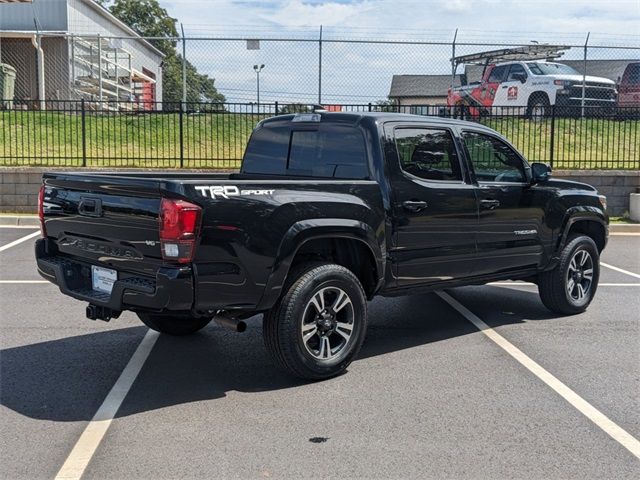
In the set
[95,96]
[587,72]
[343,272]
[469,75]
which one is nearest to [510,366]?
[343,272]

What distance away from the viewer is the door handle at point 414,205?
5.64 meters

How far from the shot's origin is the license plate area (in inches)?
191

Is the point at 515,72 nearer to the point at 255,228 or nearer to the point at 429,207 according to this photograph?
the point at 429,207

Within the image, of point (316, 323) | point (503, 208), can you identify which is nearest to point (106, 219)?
point (316, 323)

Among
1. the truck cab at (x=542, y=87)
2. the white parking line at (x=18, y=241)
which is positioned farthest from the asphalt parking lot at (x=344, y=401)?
the truck cab at (x=542, y=87)

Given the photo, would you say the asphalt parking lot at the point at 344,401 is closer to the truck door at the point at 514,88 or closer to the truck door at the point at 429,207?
the truck door at the point at 429,207

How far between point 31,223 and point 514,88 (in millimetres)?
13238

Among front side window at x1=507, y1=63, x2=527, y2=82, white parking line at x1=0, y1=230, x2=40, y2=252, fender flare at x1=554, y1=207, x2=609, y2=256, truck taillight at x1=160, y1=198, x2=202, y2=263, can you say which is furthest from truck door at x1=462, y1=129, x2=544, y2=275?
front side window at x1=507, y1=63, x2=527, y2=82

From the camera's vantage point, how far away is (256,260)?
4715mm

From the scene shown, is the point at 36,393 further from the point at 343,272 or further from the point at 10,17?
the point at 10,17

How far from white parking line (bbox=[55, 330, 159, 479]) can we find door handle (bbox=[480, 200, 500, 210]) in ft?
10.00

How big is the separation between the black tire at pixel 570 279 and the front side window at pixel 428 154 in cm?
174

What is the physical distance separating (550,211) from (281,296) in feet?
10.6

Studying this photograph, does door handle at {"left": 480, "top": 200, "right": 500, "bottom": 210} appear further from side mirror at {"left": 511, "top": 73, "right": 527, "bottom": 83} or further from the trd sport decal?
side mirror at {"left": 511, "top": 73, "right": 527, "bottom": 83}
